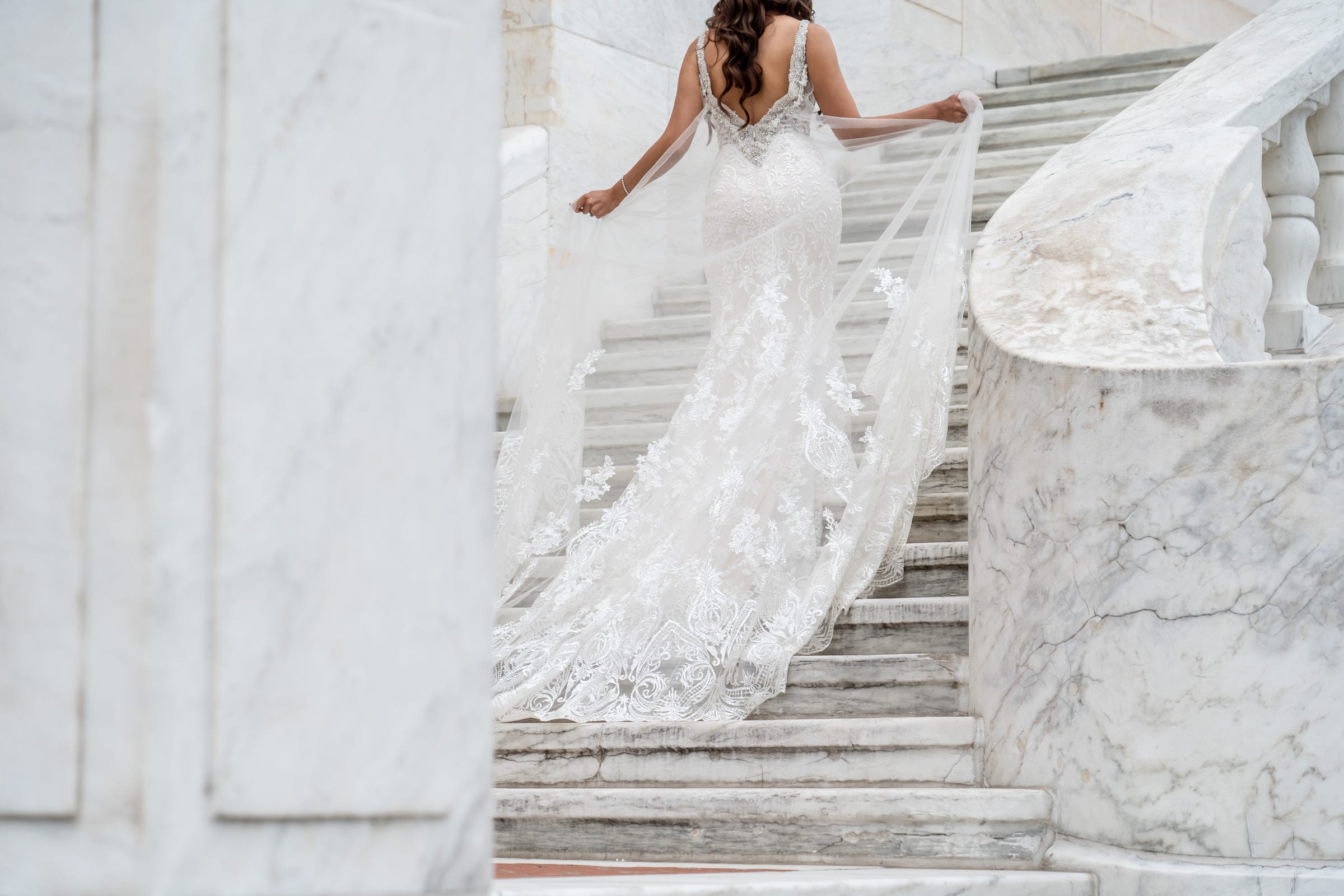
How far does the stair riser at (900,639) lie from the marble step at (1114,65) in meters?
5.31

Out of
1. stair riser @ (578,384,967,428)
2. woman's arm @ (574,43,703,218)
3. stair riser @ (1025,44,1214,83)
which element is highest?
stair riser @ (1025,44,1214,83)

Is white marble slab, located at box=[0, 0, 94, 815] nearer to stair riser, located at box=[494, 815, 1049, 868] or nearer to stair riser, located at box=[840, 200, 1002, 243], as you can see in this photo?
stair riser, located at box=[494, 815, 1049, 868]

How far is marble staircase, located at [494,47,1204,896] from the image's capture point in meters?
3.46

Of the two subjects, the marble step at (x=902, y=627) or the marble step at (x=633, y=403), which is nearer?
the marble step at (x=902, y=627)

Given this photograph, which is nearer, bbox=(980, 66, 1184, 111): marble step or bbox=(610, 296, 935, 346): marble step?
bbox=(610, 296, 935, 346): marble step

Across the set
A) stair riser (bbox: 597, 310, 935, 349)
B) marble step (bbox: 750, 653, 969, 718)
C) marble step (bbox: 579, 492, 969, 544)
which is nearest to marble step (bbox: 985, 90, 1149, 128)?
stair riser (bbox: 597, 310, 935, 349)

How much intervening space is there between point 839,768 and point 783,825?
0.26m

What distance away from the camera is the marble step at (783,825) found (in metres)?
3.44

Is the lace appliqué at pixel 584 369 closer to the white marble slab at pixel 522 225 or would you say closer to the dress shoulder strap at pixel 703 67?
the dress shoulder strap at pixel 703 67

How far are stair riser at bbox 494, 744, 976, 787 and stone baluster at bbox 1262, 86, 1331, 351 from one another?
6.73ft

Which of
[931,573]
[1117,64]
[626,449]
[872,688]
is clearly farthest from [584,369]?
[1117,64]

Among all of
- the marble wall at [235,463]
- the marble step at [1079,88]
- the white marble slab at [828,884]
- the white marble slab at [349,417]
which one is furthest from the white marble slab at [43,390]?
the marble step at [1079,88]

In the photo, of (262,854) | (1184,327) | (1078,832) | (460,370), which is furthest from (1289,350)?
(262,854)

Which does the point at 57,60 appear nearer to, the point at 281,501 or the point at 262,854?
the point at 281,501
